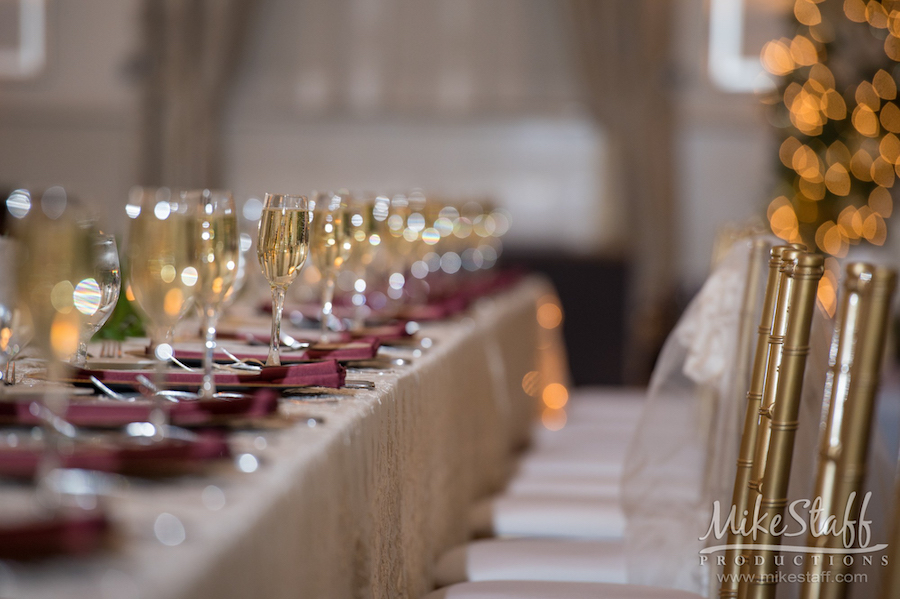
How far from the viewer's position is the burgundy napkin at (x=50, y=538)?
0.63m

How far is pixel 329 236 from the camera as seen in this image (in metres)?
1.68

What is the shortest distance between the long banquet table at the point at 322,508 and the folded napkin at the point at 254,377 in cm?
5

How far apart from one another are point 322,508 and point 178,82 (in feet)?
19.0

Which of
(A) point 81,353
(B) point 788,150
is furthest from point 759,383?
(B) point 788,150

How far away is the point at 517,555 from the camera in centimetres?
179

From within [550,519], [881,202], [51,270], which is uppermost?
[881,202]

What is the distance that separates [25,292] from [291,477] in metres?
0.28

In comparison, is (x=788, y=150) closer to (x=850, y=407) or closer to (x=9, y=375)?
(x=850, y=407)

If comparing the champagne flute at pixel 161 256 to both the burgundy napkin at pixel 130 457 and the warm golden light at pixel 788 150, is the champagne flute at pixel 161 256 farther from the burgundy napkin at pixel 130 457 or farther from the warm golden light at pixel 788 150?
the warm golden light at pixel 788 150

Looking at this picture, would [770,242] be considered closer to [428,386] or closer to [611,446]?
[428,386]

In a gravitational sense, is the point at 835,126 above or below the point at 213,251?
above

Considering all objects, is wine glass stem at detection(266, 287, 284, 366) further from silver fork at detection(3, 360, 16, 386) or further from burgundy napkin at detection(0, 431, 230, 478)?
burgundy napkin at detection(0, 431, 230, 478)

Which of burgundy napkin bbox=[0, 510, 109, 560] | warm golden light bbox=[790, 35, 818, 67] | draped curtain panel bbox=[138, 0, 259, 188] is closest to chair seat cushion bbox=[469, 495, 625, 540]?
burgundy napkin bbox=[0, 510, 109, 560]

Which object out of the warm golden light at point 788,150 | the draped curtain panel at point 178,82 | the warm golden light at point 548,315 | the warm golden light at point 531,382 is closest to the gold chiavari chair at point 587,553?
the warm golden light at point 531,382
